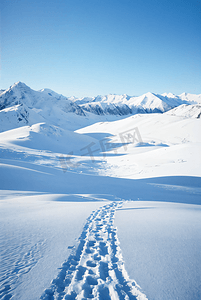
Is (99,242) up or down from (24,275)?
down

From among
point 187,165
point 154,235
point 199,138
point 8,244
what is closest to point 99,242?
point 154,235

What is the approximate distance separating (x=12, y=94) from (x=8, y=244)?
342 feet

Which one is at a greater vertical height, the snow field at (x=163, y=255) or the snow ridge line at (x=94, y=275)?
the snow ridge line at (x=94, y=275)

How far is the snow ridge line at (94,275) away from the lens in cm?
146

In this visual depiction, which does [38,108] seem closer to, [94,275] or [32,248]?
[32,248]

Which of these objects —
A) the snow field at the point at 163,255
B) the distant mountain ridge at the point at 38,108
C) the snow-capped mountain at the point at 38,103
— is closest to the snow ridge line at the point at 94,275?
the snow field at the point at 163,255

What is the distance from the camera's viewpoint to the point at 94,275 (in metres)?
1.73

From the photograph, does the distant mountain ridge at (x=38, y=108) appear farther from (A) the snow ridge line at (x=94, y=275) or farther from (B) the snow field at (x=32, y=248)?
(A) the snow ridge line at (x=94, y=275)

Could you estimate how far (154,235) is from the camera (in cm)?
239

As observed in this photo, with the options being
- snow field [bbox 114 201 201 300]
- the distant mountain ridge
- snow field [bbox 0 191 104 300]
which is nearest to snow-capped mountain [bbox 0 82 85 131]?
the distant mountain ridge

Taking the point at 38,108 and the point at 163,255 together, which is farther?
the point at 38,108

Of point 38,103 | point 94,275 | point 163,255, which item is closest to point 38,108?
point 38,103

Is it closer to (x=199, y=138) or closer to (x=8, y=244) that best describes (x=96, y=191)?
(x=8, y=244)

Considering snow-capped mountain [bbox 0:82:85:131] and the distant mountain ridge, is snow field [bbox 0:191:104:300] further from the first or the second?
snow-capped mountain [bbox 0:82:85:131]
